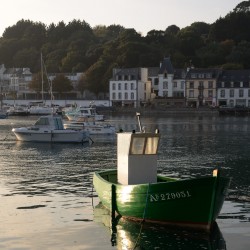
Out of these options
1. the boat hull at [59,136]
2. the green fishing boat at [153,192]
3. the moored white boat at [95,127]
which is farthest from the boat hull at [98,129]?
the green fishing boat at [153,192]

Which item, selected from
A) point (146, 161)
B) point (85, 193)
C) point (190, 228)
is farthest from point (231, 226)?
point (85, 193)

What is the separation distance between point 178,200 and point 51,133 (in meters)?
39.2

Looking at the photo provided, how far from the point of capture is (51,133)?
190 feet

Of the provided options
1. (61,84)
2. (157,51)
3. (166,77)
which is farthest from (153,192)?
(157,51)

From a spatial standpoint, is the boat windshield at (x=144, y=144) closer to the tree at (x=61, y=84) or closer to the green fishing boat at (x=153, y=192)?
the green fishing boat at (x=153, y=192)

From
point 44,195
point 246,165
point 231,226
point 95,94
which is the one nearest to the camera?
point 231,226

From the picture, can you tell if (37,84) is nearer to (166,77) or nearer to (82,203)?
(166,77)

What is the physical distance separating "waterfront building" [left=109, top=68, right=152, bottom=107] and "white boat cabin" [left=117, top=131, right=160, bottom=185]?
127055mm

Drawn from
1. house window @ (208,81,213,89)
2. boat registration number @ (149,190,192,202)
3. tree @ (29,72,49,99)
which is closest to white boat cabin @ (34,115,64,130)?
boat registration number @ (149,190,192,202)

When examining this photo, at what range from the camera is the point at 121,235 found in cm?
2083

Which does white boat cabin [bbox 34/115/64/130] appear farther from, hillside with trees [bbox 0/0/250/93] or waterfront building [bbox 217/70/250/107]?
hillside with trees [bbox 0/0/250/93]

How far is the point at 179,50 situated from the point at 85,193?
145m

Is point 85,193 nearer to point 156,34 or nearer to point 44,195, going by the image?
point 44,195

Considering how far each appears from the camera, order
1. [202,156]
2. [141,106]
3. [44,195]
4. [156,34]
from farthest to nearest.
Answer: [156,34] < [141,106] < [202,156] < [44,195]
